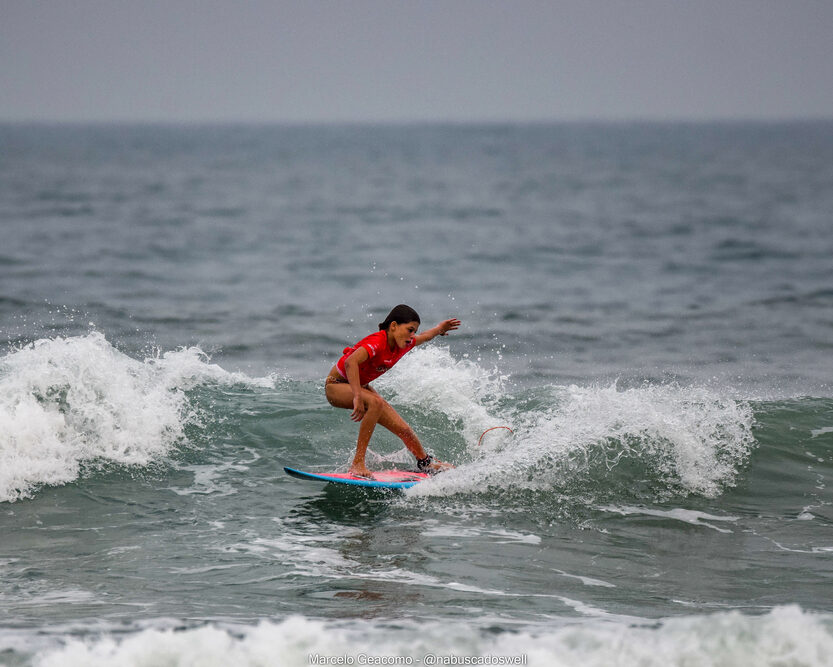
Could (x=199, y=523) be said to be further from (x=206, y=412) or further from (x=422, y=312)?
(x=422, y=312)

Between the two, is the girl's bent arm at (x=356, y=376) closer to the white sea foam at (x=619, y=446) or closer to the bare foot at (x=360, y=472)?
the bare foot at (x=360, y=472)

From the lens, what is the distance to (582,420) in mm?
9922

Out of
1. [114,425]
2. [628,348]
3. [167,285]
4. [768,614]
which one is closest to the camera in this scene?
[768,614]

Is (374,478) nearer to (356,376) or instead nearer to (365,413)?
(365,413)

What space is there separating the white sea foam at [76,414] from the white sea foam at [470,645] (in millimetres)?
3487

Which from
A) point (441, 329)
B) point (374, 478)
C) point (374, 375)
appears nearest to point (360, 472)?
point (374, 478)

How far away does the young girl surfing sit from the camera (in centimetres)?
866

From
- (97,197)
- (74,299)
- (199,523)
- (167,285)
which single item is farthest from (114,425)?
(97,197)

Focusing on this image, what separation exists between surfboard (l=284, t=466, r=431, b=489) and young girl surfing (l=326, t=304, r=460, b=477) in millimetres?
108

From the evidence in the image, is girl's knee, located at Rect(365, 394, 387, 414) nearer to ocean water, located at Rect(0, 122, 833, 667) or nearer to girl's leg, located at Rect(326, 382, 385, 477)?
girl's leg, located at Rect(326, 382, 385, 477)

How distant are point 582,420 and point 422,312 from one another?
11.0 m

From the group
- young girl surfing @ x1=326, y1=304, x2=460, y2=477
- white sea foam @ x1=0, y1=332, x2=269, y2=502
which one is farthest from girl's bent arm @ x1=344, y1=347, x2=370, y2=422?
white sea foam @ x1=0, y1=332, x2=269, y2=502

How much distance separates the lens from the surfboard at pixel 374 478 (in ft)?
28.5

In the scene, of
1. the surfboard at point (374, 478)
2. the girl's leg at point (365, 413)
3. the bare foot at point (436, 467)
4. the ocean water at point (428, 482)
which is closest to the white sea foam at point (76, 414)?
the ocean water at point (428, 482)
